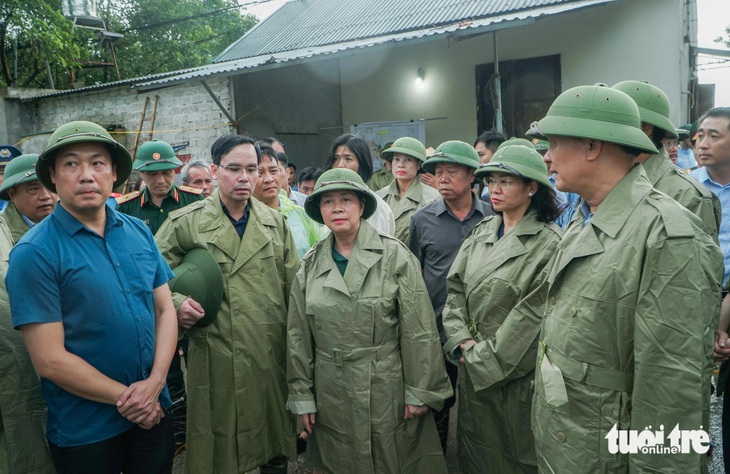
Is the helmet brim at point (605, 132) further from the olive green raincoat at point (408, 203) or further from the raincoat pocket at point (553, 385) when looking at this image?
the olive green raincoat at point (408, 203)

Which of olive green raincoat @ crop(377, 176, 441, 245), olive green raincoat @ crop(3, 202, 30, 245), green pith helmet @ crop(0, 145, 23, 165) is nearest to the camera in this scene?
olive green raincoat @ crop(3, 202, 30, 245)

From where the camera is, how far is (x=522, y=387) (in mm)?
2650

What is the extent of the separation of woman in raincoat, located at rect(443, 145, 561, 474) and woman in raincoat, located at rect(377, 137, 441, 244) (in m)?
1.48

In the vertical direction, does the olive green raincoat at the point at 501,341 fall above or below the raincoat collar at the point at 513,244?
below

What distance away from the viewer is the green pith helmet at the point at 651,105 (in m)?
2.62

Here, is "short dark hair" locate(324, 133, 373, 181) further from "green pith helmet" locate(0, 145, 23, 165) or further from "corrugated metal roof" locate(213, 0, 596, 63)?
"corrugated metal roof" locate(213, 0, 596, 63)

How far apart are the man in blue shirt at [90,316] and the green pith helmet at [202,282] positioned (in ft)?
1.39

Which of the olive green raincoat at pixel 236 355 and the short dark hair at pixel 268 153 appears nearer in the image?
the olive green raincoat at pixel 236 355

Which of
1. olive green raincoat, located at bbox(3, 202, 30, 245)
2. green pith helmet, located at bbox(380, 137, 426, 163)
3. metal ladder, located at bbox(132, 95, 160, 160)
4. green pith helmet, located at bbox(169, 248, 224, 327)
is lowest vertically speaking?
green pith helmet, located at bbox(169, 248, 224, 327)

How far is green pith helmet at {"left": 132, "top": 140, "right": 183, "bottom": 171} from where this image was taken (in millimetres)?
4480

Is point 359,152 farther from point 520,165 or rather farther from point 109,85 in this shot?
point 109,85

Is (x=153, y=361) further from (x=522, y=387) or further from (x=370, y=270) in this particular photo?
(x=522, y=387)

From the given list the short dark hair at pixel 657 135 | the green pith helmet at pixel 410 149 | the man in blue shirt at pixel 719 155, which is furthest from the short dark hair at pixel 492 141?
the short dark hair at pixel 657 135

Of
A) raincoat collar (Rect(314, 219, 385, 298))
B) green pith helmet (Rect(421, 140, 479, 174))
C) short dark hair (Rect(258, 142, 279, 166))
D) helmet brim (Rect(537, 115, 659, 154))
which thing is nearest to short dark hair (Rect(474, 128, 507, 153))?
green pith helmet (Rect(421, 140, 479, 174))
